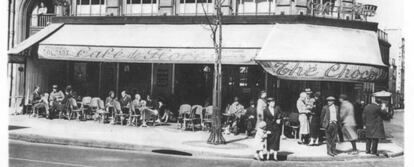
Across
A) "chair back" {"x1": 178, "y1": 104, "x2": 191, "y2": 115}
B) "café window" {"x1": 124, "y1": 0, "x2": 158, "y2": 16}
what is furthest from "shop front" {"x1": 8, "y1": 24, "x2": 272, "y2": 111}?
"café window" {"x1": 124, "y1": 0, "x2": 158, "y2": 16}

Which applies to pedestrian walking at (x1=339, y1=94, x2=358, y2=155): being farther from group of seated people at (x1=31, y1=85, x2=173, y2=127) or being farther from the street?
group of seated people at (x1=31, y1=85, x2=173, y2=127)

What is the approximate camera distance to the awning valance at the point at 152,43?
18531mm

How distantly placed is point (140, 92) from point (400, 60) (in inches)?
449

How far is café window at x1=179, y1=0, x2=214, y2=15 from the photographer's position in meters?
20.9

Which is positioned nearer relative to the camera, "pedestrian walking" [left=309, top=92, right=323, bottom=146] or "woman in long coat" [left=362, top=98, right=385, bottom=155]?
"woman in long coat" [left=362, top=98, right=385, bottom=155]

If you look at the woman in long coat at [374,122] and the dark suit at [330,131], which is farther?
the dark suit at [330,131]

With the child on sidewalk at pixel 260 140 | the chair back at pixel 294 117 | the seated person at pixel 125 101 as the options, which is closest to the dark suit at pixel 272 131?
the child on sidewalk at pixel 260 140

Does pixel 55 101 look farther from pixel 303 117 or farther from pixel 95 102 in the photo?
pixel 303 117

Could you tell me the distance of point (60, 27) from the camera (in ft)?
72.8

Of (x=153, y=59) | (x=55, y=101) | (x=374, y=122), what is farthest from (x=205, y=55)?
(x=374, y=122)

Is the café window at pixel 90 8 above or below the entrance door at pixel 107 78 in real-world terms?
above

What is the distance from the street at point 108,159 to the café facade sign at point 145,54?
5.53 meters

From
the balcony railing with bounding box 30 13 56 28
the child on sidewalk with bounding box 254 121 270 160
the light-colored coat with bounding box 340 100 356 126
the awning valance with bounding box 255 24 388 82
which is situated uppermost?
the balcony railing with bounding box 30 13 56 28

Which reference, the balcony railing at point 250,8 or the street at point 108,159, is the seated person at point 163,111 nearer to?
the balcony railing at point 250,8
